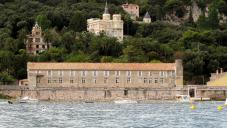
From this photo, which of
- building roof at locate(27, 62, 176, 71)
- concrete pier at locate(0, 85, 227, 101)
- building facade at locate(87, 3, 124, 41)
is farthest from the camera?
building facade at locate(87, 3, 124, 41)

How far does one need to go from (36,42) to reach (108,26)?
1462cm

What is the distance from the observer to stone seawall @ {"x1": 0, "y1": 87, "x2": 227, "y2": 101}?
114m

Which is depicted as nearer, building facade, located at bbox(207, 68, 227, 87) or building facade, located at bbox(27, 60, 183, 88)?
building facade, located at bbox(27, 60, 183, 88)

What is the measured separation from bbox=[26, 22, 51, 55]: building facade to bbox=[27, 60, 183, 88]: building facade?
75.5 feet

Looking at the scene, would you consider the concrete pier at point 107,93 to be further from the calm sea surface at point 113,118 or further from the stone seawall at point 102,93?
the calm sea surface at point 113,118

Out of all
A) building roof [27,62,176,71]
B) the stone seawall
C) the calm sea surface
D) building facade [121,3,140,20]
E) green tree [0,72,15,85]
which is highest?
building facade [121,3,140,20]

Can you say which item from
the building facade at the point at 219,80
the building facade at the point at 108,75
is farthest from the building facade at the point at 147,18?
the building facade at the point at 108,75

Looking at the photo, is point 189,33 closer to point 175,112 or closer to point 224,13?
point 224,13

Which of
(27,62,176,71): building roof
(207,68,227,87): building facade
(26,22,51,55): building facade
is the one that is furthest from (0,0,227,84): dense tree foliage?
(27,62,176,71): building roof

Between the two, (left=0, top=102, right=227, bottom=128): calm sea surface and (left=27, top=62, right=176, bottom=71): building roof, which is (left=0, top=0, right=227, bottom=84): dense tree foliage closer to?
(left=27, top=62, right=176, bottom=71): building roof

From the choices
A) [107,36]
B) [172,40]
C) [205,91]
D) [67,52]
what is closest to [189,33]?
[172,40]

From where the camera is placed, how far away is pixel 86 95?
375ft

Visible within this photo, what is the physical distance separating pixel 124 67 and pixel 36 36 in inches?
1116

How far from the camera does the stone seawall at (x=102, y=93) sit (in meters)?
114
